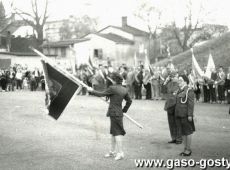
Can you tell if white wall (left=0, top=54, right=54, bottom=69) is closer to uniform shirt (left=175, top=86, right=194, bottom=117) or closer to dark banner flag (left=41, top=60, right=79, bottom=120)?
dark banner flag (left=41, top=60, right=79, bottom=120)

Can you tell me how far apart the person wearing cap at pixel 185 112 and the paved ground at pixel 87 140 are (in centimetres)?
34

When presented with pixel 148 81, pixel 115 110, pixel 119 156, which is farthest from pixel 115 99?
pixel 148 81

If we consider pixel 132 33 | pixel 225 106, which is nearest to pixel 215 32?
pixel 132 33

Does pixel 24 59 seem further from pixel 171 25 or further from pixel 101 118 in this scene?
pixel 101 118

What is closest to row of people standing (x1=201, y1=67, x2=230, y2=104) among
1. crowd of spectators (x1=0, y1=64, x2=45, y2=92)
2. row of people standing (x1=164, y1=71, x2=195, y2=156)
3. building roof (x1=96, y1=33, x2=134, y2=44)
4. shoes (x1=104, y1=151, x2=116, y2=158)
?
row of people standing (x1=164, y1=71, x2=195, y2=156)

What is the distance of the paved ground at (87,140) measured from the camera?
912 centimetres

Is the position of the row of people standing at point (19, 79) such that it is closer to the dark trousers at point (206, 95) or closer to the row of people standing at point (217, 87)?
the dark trousers at point (206, 95)

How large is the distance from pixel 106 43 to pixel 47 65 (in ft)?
183

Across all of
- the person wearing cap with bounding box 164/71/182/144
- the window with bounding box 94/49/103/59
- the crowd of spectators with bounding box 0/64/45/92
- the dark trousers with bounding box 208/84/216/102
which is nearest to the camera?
the person wearing cap with bounding box 164/71/182/144

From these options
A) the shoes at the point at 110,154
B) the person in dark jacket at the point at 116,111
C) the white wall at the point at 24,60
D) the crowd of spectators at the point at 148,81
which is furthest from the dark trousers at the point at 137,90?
the white wall at the point at 24,60

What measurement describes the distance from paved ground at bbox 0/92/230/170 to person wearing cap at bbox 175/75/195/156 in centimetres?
34

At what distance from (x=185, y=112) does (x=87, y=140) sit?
3010 mm

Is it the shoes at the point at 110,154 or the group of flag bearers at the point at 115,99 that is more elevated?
the group of flag bearers at the point at 115,99

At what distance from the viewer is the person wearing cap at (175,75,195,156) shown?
9.59 m
